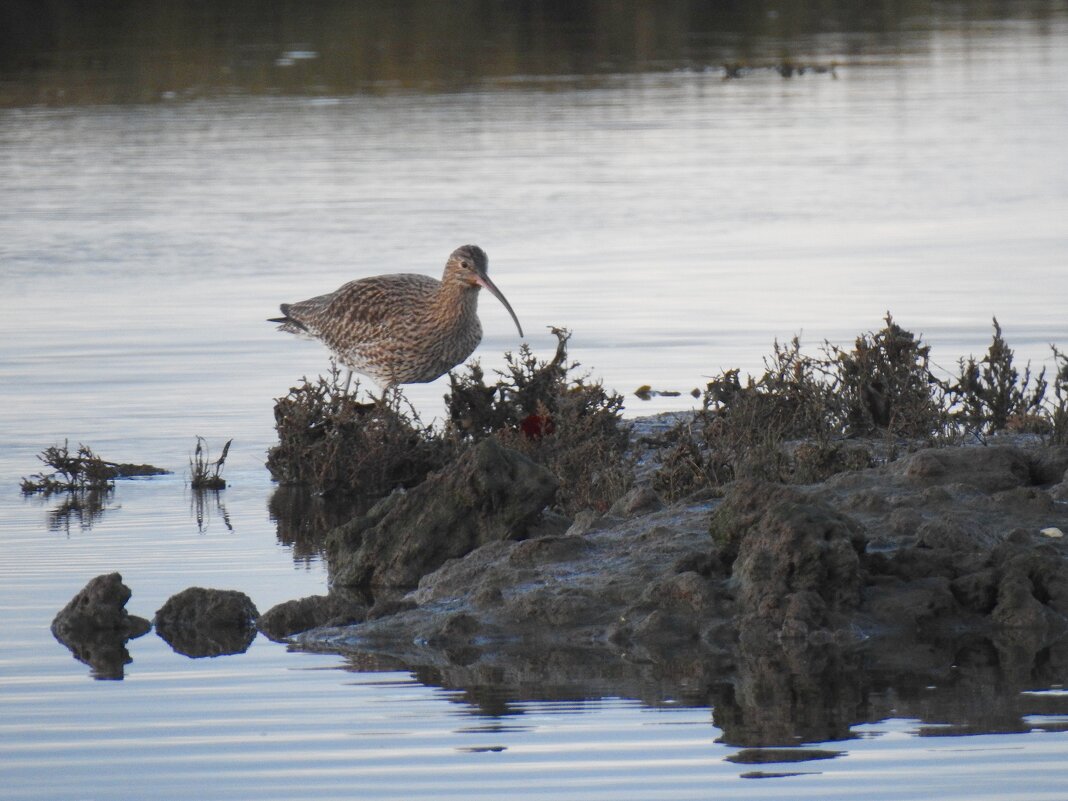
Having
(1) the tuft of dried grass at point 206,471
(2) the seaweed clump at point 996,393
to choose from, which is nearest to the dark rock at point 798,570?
(2) the seaweed clump at point 996,393

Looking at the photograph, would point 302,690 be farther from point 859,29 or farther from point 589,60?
point 859,29

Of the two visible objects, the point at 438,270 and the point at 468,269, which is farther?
the point at 438,270

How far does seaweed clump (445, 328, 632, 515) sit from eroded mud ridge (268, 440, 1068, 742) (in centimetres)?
172

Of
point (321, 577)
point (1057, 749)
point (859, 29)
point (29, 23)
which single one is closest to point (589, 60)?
point (859, 29)

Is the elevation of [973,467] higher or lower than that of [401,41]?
lower

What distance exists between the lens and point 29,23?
194 feet

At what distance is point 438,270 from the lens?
68.0ft

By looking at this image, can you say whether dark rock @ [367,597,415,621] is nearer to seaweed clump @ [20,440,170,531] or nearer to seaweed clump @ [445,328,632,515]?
seaweed clump @ [445,328,632,515]

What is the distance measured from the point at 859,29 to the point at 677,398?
141 ft

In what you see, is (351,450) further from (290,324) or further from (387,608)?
(387,608)

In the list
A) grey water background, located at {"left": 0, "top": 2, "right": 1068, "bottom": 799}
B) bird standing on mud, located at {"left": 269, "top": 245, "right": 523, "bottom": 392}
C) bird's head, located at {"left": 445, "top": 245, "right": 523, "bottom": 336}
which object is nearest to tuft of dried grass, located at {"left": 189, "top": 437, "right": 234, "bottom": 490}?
grey water background, located at {"left": 0, "top": 2, "right": 1068, "bottom": 799}

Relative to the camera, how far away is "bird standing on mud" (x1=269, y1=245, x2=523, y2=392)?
45.3ft

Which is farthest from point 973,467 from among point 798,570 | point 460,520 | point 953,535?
point 460,520

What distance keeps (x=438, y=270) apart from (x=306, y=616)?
12.1m
